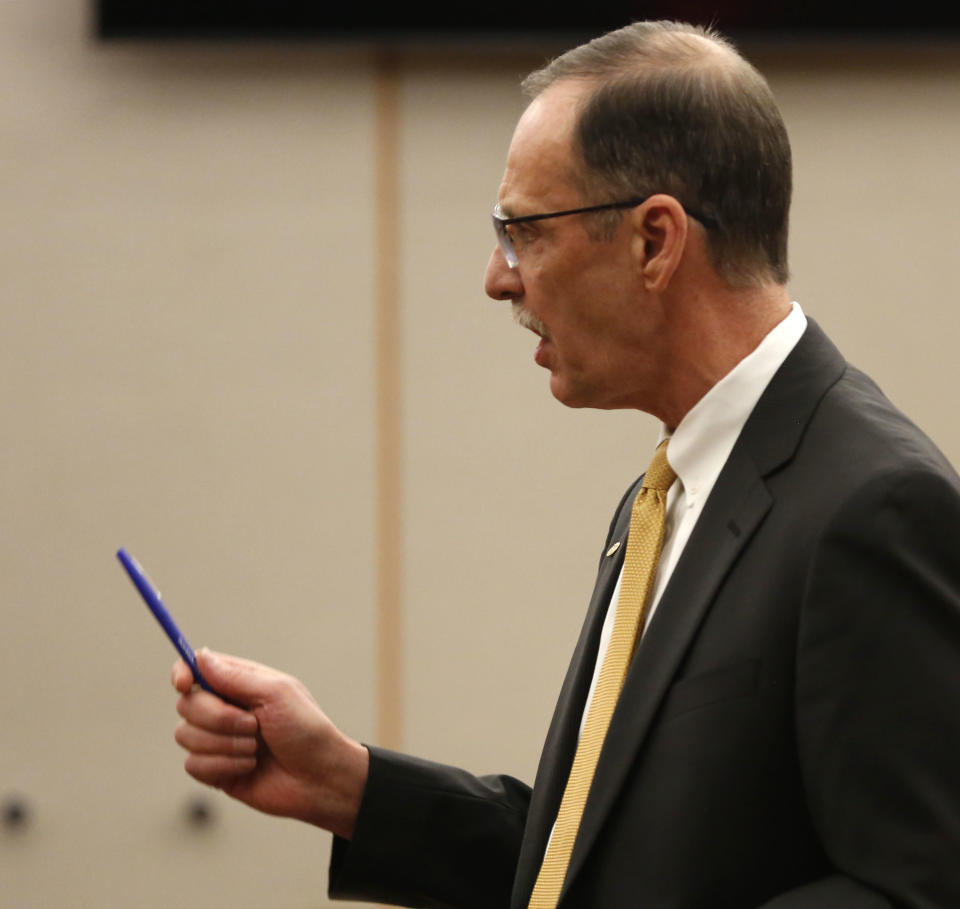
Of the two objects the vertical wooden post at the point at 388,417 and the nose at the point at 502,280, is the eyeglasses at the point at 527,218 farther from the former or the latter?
the vertical wooden post at the point at 388,417

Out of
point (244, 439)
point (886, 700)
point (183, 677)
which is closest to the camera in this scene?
point (886, 700)

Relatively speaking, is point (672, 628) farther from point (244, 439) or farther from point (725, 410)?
point (244, 439)

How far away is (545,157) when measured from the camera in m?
1.35

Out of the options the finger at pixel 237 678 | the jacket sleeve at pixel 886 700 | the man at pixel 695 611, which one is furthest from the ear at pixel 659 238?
the finger at pixel 237 678

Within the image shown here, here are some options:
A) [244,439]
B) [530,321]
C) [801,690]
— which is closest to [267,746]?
[530,321]

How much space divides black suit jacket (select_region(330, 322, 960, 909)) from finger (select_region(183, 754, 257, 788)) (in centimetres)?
33

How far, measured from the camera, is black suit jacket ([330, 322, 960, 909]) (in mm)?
1014

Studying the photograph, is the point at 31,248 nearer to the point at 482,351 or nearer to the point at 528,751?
the point at 482,351

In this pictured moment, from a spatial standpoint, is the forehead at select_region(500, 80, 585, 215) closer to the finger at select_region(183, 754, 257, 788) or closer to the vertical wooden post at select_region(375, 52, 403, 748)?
the finger at select_region(183, 754, 257, 788)

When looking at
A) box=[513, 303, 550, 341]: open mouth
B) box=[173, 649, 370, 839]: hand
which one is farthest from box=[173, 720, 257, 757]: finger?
box=[513, 303, 550, 341]: open mouth

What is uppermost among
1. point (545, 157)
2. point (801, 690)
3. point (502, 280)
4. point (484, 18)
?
point (484, 18)

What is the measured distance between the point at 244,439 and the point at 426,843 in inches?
55.1

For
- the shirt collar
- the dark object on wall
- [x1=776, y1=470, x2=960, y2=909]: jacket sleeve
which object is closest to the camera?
[x1=776, y1=470, x2=960, y2=909]: jacket sleeve

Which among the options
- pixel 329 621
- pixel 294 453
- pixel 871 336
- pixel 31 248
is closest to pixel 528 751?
pixel 329 621
